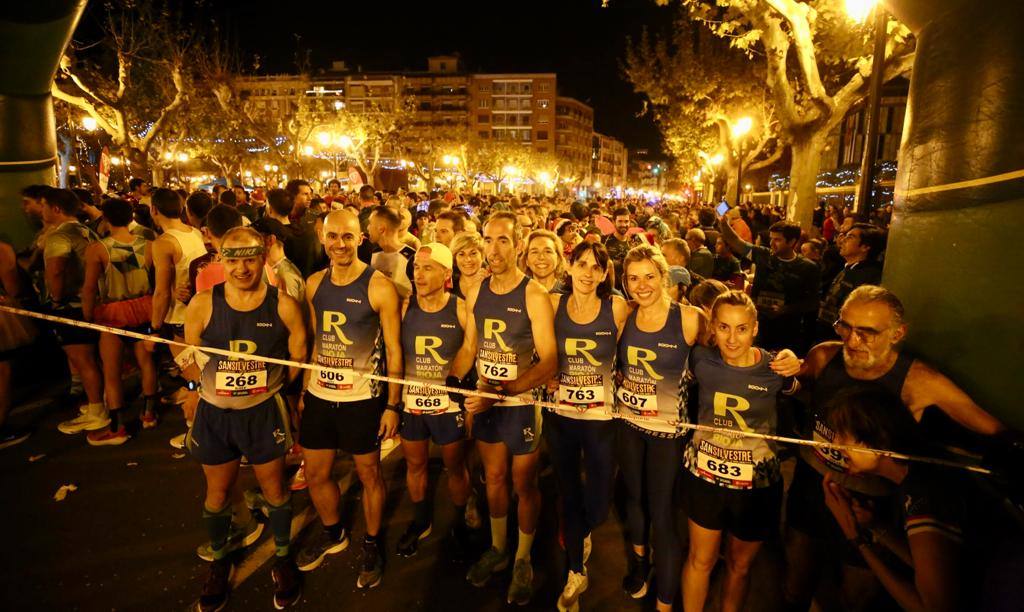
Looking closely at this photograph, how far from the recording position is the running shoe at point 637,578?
3.60 m

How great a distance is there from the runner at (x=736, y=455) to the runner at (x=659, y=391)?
0.22m

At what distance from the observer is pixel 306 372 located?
4.27 metres

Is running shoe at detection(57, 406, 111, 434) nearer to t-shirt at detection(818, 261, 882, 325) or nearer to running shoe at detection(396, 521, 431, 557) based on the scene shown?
running shoe at detection(396, 521, 431, 557)

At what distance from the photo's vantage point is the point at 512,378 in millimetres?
3650

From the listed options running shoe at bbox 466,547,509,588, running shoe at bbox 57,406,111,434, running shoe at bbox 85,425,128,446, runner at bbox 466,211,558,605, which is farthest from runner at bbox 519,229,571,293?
running shoe at bbox 57,406,111,434

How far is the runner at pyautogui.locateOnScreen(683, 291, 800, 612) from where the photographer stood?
2881 mm

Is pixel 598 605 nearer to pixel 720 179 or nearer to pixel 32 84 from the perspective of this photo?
pixel 32 84

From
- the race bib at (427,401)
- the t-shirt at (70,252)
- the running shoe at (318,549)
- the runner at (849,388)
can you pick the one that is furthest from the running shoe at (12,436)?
the runner at (849,388)

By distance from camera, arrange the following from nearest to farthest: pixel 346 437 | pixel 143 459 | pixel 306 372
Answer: pixel 346 437, pixel 306 372, pixel 143 459

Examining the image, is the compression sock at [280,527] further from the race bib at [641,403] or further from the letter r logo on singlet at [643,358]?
the letter r logo on singlet at [643,358]

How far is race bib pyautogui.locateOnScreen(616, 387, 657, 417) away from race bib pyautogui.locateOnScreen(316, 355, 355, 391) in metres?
1.86

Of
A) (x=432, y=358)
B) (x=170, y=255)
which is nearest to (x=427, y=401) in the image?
(x=432, y=358)

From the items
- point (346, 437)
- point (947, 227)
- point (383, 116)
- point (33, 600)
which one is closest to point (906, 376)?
point (947, 227)

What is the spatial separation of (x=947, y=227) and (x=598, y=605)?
10.3 feet
